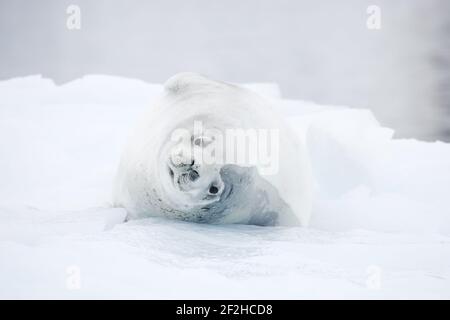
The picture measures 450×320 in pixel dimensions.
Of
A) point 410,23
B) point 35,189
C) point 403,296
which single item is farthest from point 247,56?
point 403,296

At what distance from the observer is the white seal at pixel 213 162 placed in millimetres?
1646

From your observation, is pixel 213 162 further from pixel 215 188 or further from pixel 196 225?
pixel 196 225

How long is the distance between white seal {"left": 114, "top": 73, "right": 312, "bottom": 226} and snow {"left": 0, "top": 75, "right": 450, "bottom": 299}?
0.08m

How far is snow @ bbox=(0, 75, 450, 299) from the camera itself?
1.37m

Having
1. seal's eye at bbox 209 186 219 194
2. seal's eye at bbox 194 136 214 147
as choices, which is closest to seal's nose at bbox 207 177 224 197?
seal's eye at bbox 209 186 219 194

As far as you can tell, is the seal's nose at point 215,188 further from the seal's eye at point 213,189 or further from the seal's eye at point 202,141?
the seal's eye at point 202,141

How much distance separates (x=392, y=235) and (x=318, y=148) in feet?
3.43

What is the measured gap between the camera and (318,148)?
2.88 metres

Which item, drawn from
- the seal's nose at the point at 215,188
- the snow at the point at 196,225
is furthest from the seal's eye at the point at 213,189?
the snow at the point at 196,225

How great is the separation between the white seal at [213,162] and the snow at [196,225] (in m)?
0.08

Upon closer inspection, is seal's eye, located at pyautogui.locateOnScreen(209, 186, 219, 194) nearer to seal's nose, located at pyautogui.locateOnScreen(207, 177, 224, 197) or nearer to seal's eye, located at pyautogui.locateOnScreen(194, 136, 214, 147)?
seal's nose, located at pyautogui.locateOnScreen(207, 177, 224, 197)

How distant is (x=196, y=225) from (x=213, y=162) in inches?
10.6

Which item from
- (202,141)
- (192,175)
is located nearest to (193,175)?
(192,175)

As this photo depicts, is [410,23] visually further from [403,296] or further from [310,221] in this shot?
[403,296]
